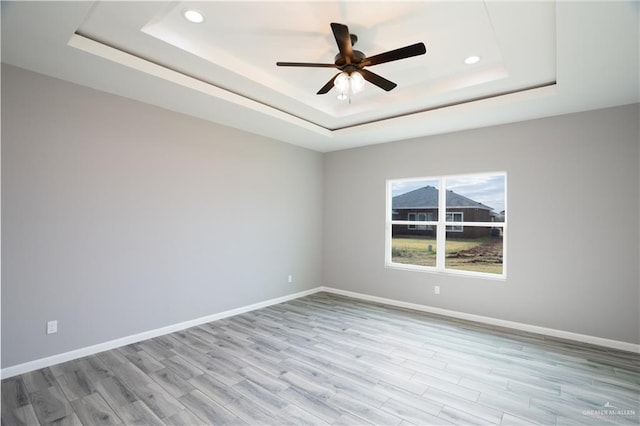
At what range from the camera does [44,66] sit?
2736mm

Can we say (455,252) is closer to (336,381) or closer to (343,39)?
(336,381)

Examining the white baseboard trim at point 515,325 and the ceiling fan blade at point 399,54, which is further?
the white baseboard trim at point 515,325

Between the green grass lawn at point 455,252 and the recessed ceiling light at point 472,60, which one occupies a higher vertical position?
the recessed ceiling light at point 472,60

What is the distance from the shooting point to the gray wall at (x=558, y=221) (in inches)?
135

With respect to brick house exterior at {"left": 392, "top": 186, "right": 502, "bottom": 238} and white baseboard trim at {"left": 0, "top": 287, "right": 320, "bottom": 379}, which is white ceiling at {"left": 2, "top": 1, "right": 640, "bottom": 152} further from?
white baseboard trim at {"left": 0, "top": 287, "right": 320, "bottom": 379}

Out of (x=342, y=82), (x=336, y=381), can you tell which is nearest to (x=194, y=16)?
(x=342, y=82)

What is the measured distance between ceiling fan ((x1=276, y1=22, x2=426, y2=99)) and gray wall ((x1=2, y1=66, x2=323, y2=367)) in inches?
81.5

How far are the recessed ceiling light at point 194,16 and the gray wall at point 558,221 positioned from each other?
3.54 meters

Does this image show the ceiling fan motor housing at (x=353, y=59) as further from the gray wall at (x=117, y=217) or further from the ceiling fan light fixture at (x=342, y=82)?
the gray wall at (x=117, y=217)

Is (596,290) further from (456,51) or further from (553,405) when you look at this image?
(456,51)

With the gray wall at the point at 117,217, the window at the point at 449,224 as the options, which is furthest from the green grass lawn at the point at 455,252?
the gray wall at the point at 117,217

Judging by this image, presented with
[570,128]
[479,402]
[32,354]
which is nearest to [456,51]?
[570,128]

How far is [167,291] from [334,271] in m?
3.02

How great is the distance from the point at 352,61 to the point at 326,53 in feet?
1.70
